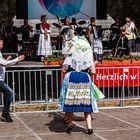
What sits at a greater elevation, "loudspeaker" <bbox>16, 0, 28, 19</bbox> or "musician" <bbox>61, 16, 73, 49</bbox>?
"loudspeaker" <bbox>16, 0, 28, 19</bbox>

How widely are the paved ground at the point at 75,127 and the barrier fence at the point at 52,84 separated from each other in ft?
2.16

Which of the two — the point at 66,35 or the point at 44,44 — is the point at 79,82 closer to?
the point at 66,35

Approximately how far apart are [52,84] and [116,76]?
1623 millimetres

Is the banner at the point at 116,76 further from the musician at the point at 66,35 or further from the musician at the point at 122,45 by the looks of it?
the musician at the point at 122,45

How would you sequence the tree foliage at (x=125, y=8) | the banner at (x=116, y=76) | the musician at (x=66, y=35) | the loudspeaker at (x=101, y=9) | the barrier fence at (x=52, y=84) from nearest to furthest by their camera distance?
the musician at (x=66, y=35) < the barrier fence at (x=52, y=84) < the banner at (x=116, y=76) < the loudspeaker at (x=101, y=9) < the tree foliage at (x=125, y=8)

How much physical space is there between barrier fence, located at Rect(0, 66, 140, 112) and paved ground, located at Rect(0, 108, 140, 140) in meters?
0.66

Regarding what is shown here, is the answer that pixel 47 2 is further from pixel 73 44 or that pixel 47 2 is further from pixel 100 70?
pixel 73 44

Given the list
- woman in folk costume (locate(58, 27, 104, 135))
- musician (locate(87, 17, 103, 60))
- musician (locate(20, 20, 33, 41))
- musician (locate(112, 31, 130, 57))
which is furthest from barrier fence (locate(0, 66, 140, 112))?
musician (locate(20, 20, 33, 41))

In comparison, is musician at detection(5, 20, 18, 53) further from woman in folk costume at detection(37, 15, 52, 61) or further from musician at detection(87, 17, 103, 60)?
musician at detection(87, 17, 103, 60)

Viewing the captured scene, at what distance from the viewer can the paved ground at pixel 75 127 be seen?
29.2 ft

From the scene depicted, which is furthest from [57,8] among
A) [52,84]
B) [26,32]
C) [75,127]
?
[75,127]

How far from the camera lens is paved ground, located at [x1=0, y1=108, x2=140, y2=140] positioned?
8.91 metres

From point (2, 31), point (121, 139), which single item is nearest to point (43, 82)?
point (121, 139)

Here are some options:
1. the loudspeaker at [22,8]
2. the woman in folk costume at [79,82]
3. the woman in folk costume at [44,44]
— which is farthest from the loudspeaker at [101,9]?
the woman in folk costume at [79,82]
